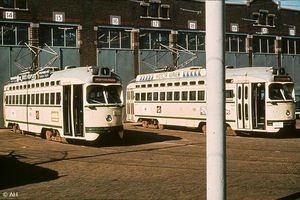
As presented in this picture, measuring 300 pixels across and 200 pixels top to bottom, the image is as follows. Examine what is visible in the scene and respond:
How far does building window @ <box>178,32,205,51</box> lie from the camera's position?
36.6 meters

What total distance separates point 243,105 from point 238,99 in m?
0.43

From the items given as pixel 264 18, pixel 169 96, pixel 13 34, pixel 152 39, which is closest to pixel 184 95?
pixel 169 96

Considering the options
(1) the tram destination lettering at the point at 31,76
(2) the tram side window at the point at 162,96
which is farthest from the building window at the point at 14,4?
(2) the tram side window at the point at 162,96

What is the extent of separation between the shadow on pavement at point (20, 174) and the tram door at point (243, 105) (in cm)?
1055

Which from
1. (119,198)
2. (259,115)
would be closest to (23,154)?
(119,198)

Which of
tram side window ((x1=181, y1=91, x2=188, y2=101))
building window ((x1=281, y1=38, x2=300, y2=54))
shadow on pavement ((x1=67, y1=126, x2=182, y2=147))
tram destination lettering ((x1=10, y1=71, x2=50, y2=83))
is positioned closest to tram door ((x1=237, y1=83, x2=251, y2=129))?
shadow on pavement ((x1=67, y1=126, x2=182, y2=147))

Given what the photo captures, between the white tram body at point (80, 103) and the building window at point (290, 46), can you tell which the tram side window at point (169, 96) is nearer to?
the white tram body at point (80, 103)

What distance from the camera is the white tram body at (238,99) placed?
18.5 meters

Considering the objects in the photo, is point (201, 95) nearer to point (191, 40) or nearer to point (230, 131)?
point (230, 131)

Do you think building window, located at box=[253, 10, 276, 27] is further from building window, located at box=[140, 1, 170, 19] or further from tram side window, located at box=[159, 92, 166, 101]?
tram side window, located at box=[159, 92, 166, 101]

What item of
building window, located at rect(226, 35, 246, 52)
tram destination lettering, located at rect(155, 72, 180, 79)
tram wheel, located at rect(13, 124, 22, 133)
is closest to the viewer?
tram destination lettering, located at rect(155, 72, 180, 79)

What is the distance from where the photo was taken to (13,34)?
30047 mm

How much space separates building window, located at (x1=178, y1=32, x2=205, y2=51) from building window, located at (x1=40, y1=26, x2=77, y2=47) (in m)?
9.78

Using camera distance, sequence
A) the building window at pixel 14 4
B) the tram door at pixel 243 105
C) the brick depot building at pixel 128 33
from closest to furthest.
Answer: the tram door at pixel 243 105 → the building window at pixel 14 4 → the brick depot building at pixel 128 33
